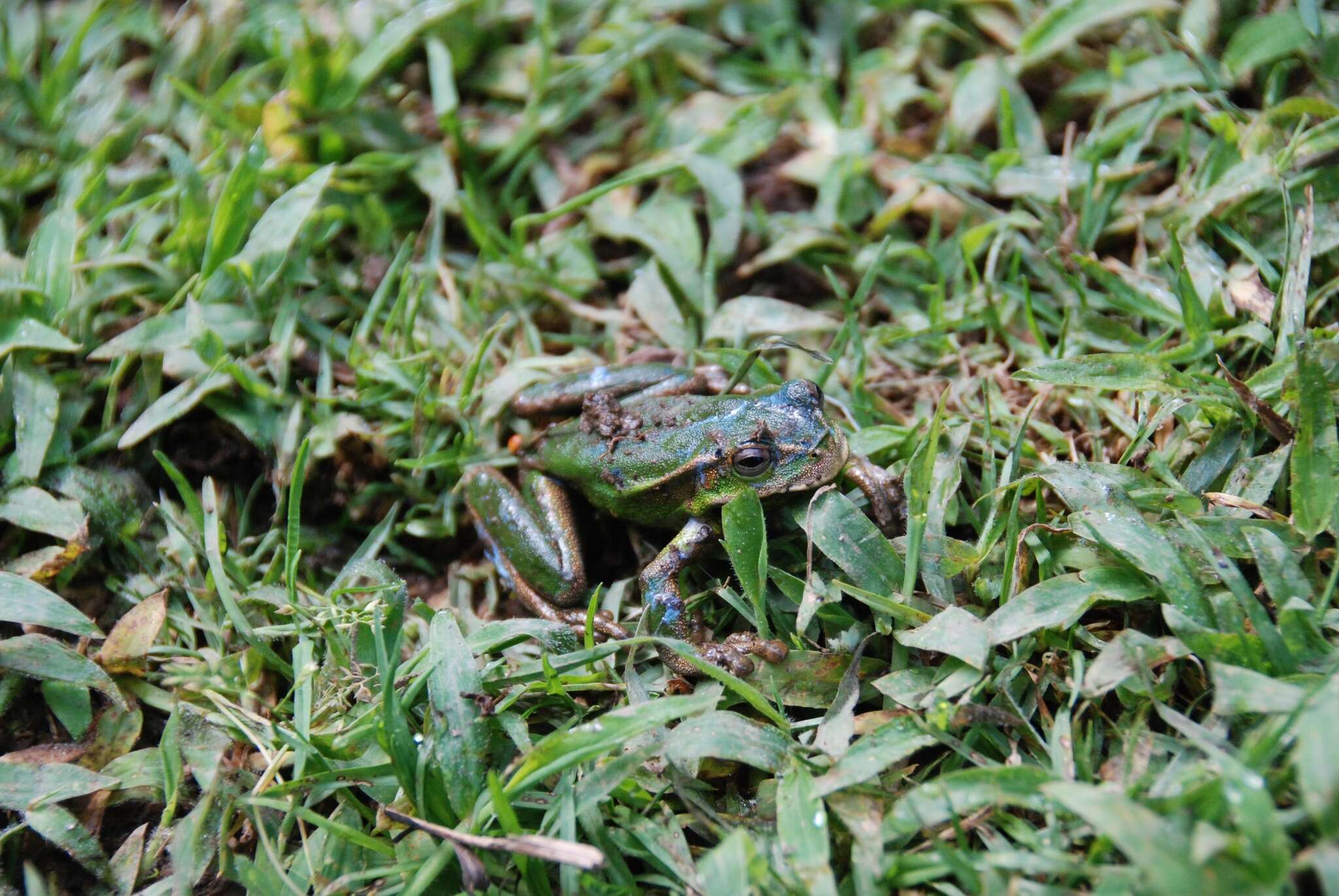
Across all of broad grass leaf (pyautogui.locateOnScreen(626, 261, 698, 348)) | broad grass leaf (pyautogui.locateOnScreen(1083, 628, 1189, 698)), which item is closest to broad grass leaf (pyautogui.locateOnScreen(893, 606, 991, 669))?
broad grass leaf (pyautogui.locateOnScreen(1083, 628, 1189, 698))

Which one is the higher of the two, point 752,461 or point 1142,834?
point 752,461

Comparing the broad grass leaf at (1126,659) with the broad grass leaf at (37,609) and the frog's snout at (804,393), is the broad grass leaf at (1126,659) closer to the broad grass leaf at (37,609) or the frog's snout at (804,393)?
the frog's snout at (804,393)

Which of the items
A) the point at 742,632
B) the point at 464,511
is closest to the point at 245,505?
the point at 464,511

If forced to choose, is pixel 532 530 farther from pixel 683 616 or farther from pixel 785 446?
pixel 785 446

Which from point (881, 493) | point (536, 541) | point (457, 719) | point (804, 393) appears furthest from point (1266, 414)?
point (457, 719)

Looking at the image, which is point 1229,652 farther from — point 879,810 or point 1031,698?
point 879,810

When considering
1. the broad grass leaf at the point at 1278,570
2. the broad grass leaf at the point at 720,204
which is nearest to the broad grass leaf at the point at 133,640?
the broad grass leaf at the point at 720,204
